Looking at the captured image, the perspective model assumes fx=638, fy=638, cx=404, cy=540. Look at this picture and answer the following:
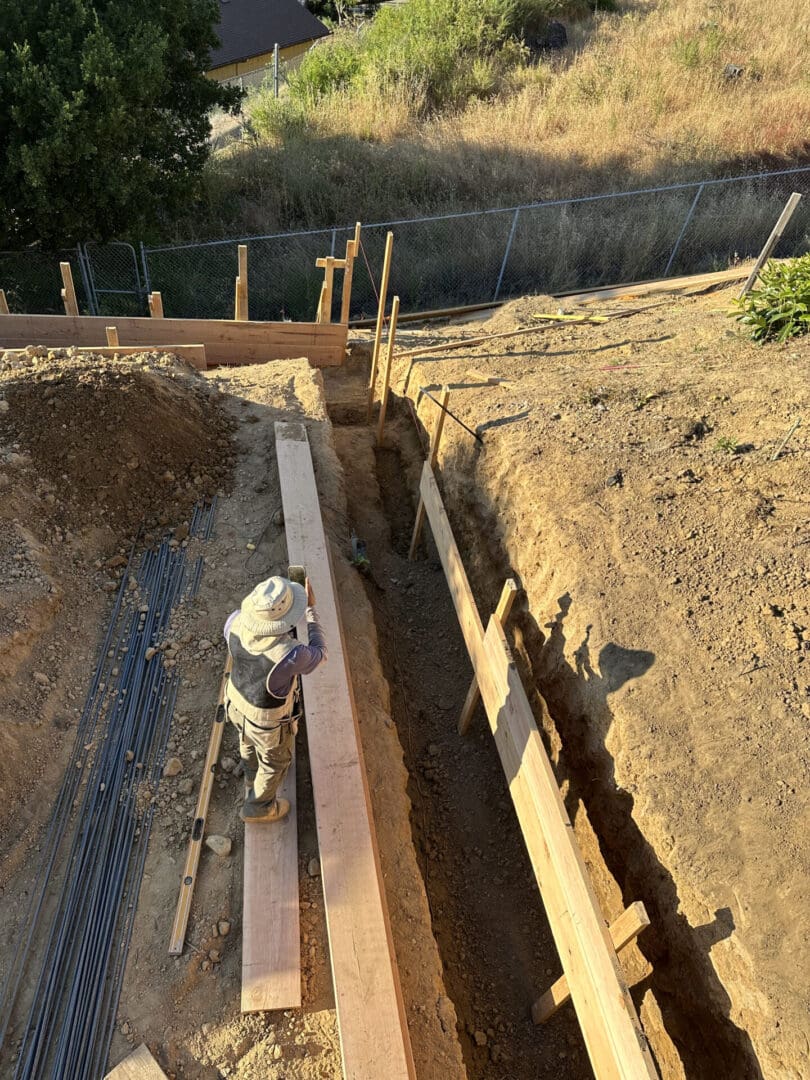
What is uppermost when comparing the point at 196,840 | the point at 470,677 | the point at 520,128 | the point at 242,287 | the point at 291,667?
the point at 520,128

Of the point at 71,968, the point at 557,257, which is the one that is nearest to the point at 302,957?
the point at 71,968

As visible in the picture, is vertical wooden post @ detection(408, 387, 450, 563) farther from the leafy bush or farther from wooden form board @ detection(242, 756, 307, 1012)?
the leafy bush

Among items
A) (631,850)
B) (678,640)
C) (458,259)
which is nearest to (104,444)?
(678,640)

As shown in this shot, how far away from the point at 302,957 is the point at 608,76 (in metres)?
21.1

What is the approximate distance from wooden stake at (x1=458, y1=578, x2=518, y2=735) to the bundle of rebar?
7.98 feet

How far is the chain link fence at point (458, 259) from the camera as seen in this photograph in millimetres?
12406

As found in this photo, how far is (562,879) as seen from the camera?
3.68 m

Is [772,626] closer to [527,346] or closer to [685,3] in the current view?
[527,346]

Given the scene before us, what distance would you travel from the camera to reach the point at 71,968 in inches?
147

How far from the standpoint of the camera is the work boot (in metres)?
4.13

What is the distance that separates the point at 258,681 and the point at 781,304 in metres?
8.17

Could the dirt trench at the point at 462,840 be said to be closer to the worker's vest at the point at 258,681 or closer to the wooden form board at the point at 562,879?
the wooden form board at the point at 562,879

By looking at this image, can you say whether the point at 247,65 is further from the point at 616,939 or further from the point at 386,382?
the point at 616,939

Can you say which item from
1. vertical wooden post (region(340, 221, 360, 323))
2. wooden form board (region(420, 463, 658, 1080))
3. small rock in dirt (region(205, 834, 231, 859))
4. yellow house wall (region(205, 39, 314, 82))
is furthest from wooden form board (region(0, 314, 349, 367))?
yellow house wall (region(205, 39, 314, 82))
